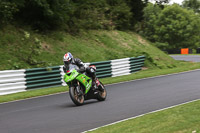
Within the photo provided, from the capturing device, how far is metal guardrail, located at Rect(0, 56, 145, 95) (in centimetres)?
1551

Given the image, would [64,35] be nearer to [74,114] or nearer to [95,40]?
[95,40]

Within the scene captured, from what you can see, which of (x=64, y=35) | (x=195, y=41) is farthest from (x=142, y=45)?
(x=195, y=41)

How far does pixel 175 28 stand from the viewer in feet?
258

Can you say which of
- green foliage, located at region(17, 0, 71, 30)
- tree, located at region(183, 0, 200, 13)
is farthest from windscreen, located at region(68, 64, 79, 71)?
tree, located at region(183, 0, 200, 13)

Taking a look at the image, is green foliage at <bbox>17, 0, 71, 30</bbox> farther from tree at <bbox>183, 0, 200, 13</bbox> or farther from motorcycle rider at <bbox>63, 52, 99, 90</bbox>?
tree at <bbox>183, 0, 200, 13</bbox>

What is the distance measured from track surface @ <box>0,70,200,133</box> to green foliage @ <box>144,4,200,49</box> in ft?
218

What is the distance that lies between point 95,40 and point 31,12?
6.12 metres

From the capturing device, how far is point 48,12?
71.8ft

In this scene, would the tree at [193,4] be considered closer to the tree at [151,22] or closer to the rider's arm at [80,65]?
the tree at [151,22]

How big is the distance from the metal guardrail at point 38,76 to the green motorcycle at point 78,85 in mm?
5612

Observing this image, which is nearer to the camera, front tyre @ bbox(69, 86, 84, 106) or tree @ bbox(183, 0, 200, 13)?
front tyre @ bbox(69, 86, 84, 106)

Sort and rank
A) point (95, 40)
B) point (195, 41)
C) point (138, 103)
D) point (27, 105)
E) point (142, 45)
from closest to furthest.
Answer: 1. point (138, 103)
2. point (27, 105)
3. point (95, 40)
4. point (142, 45)
5. point (195, 41)

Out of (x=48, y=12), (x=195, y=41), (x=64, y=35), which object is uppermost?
(x=48, y=12)

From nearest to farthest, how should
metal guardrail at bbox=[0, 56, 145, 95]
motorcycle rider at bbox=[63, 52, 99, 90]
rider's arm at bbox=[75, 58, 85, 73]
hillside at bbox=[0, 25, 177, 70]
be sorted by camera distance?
motorcycle rider at bbox=[63, 52, 99, 90], rider's arm at bbox=[75, 58, 85, 73], metal guardrail at bbox=[0, 56, 145, 95], hillside at bbox=[0, 25, 177, 70]
